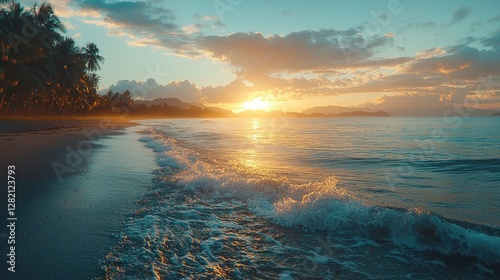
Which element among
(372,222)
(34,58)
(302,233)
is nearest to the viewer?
(302,233)

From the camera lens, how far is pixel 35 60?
4156 cm

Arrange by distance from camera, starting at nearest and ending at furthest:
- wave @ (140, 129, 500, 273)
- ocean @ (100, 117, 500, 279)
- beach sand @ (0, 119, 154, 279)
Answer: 1. beach sand @ (0, 119, 154, 279)
2. ocean @ (100, 117, 500, 279)
3. wave @ (140, 129, 500, 273)

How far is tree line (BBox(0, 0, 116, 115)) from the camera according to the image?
3731cm

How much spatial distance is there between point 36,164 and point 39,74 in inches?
1499

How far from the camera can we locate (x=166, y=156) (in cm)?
1595

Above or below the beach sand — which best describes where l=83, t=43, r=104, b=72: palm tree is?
above

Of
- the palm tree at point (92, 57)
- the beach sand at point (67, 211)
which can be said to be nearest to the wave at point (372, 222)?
the beach sand at point (67, 211)

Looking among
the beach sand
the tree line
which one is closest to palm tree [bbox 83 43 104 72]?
the tree line

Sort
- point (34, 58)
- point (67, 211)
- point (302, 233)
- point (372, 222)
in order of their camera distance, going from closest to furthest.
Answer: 1. point (302, 233)
2. point (372, 222)
3. point (67, 211)
4. point (34, 58)

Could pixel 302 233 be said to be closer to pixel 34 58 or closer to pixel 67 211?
pixel 67 211

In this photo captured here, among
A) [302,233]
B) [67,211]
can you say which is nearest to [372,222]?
[302,233]

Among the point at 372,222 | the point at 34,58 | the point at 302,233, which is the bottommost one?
the point at 302,233

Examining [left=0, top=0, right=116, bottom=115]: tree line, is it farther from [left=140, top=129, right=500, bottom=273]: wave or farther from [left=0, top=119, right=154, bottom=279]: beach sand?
[left=140, top=129, right=500, bottom=273]: wave

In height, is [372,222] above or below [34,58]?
below
